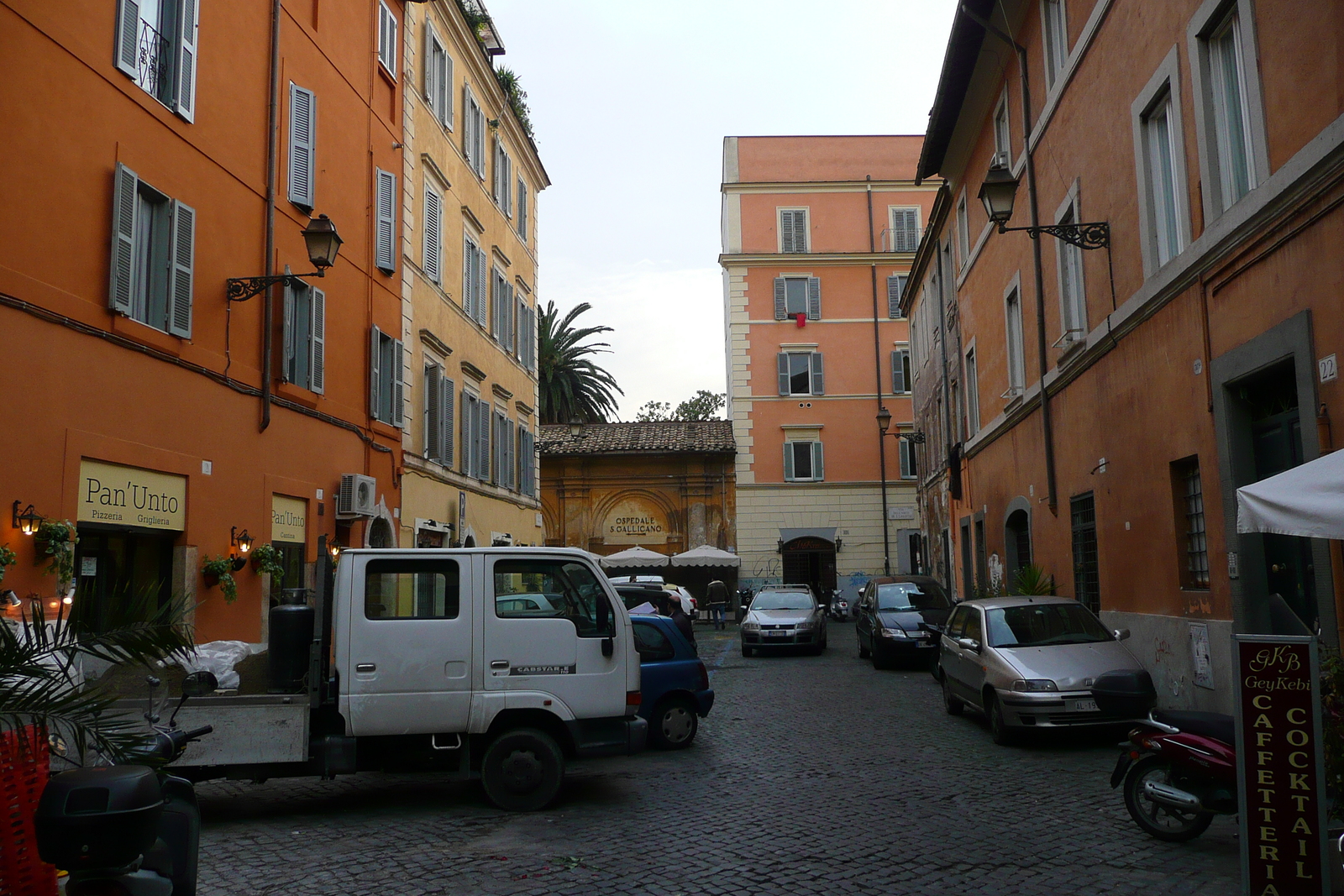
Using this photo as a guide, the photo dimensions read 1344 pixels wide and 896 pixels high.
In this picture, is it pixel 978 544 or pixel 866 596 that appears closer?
pixel 866 596

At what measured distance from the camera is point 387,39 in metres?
19.9

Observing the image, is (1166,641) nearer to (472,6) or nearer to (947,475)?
(947,475)

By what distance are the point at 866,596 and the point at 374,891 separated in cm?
1578

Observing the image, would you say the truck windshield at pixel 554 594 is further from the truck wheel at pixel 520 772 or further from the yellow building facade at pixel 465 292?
the yellow building facade at pixel 465 292

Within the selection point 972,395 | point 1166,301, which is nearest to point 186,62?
point 1166,301

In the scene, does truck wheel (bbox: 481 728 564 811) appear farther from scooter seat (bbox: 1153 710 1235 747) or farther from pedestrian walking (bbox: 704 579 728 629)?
pedestrian walking (bbox: 704 579 728 629)

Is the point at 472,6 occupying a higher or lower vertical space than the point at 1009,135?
higher

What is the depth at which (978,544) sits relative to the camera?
23.7 metres

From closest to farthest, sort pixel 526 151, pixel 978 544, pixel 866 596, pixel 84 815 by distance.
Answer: pixel 84 815 < pixel 866 596 < pixel 978 544 < pixel 526 151

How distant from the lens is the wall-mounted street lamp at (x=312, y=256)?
13.5 metres

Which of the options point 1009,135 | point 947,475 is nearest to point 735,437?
point 947,475

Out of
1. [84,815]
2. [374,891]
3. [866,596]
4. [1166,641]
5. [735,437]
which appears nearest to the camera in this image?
[84,815]

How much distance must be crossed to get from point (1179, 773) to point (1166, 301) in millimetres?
6052

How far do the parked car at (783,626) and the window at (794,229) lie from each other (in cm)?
2152
